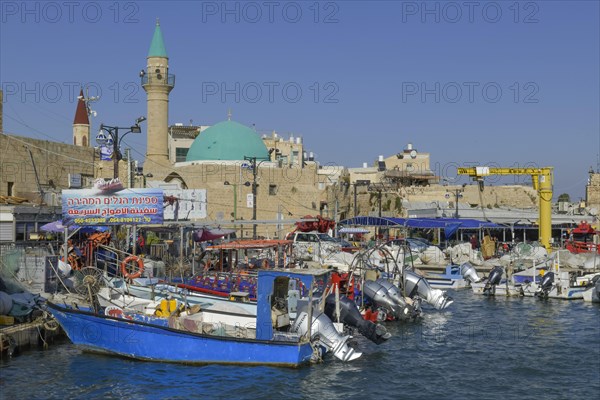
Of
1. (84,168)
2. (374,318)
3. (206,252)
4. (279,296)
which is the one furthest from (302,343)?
(84,168)

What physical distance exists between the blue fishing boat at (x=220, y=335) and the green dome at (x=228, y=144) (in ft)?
113

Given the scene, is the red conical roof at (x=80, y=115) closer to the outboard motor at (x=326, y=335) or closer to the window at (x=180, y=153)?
the window at (x=180, y=153)

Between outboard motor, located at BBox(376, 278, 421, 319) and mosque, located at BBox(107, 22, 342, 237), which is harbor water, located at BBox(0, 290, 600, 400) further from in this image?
mosque, located at BBox(107, 22, 342, 237)

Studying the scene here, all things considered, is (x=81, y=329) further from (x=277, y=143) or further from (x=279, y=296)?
(x=277, y=143)

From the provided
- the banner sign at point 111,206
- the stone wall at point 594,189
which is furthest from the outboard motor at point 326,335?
the stone wall at point 594,189

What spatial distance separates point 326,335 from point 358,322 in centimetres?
189

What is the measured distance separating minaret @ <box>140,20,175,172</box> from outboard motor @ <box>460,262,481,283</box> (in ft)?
77.0

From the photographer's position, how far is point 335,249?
1286 inches

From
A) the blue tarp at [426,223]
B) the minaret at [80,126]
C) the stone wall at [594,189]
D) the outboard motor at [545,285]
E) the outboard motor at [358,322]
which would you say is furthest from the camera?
the minaret at [80,126]

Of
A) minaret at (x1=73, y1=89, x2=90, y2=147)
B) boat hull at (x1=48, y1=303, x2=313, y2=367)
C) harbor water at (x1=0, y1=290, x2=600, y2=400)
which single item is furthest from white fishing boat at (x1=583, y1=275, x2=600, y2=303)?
minaret at (x1=73, y1=89, x2=90, y2=147)

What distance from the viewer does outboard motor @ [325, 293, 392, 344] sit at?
1903cm

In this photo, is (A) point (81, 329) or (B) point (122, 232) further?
(B) point (122, 232)

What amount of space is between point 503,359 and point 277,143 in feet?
159

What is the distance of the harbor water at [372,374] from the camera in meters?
15.5
